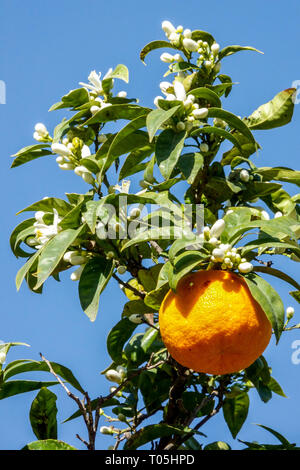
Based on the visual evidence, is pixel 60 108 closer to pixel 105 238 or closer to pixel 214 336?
pixel 105 238

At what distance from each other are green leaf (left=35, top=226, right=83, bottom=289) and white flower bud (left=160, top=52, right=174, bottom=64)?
68 cm

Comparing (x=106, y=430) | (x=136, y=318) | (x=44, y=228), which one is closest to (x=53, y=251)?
(x=44, y=228)

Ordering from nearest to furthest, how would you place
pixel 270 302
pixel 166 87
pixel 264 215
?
pixel 270 302
pixel 264 215
pixel 166 87

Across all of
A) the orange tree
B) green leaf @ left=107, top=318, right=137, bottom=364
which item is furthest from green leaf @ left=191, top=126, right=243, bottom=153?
green leaf @ left=107, top=318, right=137, bottom=364

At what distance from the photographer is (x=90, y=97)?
2207 mm

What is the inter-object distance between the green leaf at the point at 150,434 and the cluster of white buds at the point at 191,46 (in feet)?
3.57

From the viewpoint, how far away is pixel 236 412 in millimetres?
2268

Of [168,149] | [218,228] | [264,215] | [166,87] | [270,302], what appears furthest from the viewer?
[166,87]

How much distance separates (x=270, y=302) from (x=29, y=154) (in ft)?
3.26

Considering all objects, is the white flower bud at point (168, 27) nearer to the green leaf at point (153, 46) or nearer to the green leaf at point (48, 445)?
the green leaf at point (153, 46)

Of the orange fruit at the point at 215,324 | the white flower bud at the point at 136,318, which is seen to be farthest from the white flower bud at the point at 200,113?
the white flower bud at the point at 136,318

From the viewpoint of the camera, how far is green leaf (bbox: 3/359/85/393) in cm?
198

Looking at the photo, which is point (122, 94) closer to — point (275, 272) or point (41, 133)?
point (41, 133)
